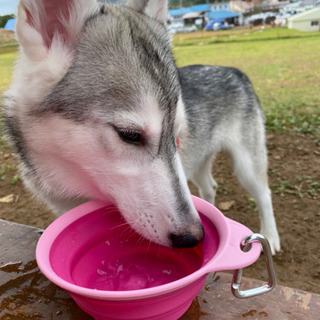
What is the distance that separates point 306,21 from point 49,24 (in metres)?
16.0

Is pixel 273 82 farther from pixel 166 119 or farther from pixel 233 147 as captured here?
pixel 166 119

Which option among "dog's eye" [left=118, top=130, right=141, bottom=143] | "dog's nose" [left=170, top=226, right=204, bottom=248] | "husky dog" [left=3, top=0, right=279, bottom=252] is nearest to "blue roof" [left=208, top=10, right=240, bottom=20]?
"husky dog" [left=3, top=0, right=279, bottom=252]

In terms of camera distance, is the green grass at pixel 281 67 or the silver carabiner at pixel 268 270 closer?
Result: the silver carabiner at pixel 268 270

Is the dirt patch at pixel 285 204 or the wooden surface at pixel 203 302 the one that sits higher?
the wooden surface at pixel 203 302

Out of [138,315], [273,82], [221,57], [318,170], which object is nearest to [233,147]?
[318,170]

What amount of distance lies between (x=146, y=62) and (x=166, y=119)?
10.2 inches

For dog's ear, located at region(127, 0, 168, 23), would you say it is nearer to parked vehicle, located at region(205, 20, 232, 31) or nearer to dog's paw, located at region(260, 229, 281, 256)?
dog's paw, located at region(260, 229, 281, 256)

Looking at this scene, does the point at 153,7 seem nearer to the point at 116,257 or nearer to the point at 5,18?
the point at 5,18

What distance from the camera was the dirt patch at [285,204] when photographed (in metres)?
2.88

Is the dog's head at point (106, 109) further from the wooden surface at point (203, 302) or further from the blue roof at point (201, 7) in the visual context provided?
the blue roof at point (201, 7)

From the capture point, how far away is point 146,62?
151 cm

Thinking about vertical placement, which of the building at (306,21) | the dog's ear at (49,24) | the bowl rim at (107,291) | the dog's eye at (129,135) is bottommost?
the building at (306,21)

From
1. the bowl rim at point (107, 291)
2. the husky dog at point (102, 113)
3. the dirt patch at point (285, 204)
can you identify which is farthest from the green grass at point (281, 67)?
the bowl rim at point (107, 291)

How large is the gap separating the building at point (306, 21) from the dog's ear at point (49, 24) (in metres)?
14.5
